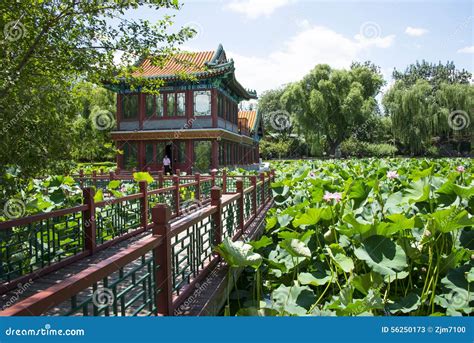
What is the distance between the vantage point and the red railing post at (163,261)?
104 inches

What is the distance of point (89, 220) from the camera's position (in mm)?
5000

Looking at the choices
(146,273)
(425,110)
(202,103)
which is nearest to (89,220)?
(146,273)

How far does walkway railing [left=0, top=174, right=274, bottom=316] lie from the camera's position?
1.66 metres

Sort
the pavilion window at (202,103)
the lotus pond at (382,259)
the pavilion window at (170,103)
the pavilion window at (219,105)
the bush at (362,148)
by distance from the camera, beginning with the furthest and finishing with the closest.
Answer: the bush at (362,148), the pavilion window at (219,105), the pavilion window at (170,103), the pavilion window at (202,103), the lotus pond at (382,259)

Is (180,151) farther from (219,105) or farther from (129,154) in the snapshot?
(219,105)

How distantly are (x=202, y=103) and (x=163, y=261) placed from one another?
50.4 feet

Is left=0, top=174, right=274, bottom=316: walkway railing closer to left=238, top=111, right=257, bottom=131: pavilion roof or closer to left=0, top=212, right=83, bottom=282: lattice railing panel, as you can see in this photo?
left=0, top=212, right=83, bottom=282: lattice railing panel

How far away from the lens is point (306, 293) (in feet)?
10.1

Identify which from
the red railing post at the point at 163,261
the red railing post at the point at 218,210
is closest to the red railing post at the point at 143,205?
the red railing post at the point at 218,210

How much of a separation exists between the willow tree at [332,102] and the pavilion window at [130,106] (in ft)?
48.0

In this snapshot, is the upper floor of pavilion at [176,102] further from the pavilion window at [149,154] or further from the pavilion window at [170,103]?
the pavilion window at [149,154]

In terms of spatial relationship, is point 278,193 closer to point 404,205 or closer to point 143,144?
point 404,205

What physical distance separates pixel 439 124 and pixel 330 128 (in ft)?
24.1
